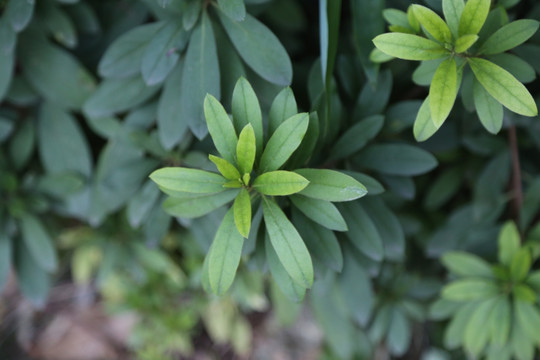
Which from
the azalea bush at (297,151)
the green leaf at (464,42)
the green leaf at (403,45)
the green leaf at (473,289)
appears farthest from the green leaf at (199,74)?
the green leaf at (473,289)

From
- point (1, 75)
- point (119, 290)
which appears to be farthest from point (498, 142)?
point (119, 290)

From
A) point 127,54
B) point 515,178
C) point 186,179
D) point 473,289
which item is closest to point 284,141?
point 186,179

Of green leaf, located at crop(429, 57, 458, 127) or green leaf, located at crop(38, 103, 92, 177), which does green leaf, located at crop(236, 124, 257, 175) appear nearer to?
green leaf, located at crop(429, 57, 458, 127)

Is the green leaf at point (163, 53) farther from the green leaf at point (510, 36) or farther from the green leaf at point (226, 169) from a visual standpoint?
the green leaf at point (510, 36)

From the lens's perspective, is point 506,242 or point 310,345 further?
point 310,345

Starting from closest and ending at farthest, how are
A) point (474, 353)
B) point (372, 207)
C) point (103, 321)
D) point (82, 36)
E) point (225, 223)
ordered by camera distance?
point (225, 223)
point (372, 207)
point (474, 353)
point (82, 36)
point (103, 321)

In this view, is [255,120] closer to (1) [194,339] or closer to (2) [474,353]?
(2) [474,353]
